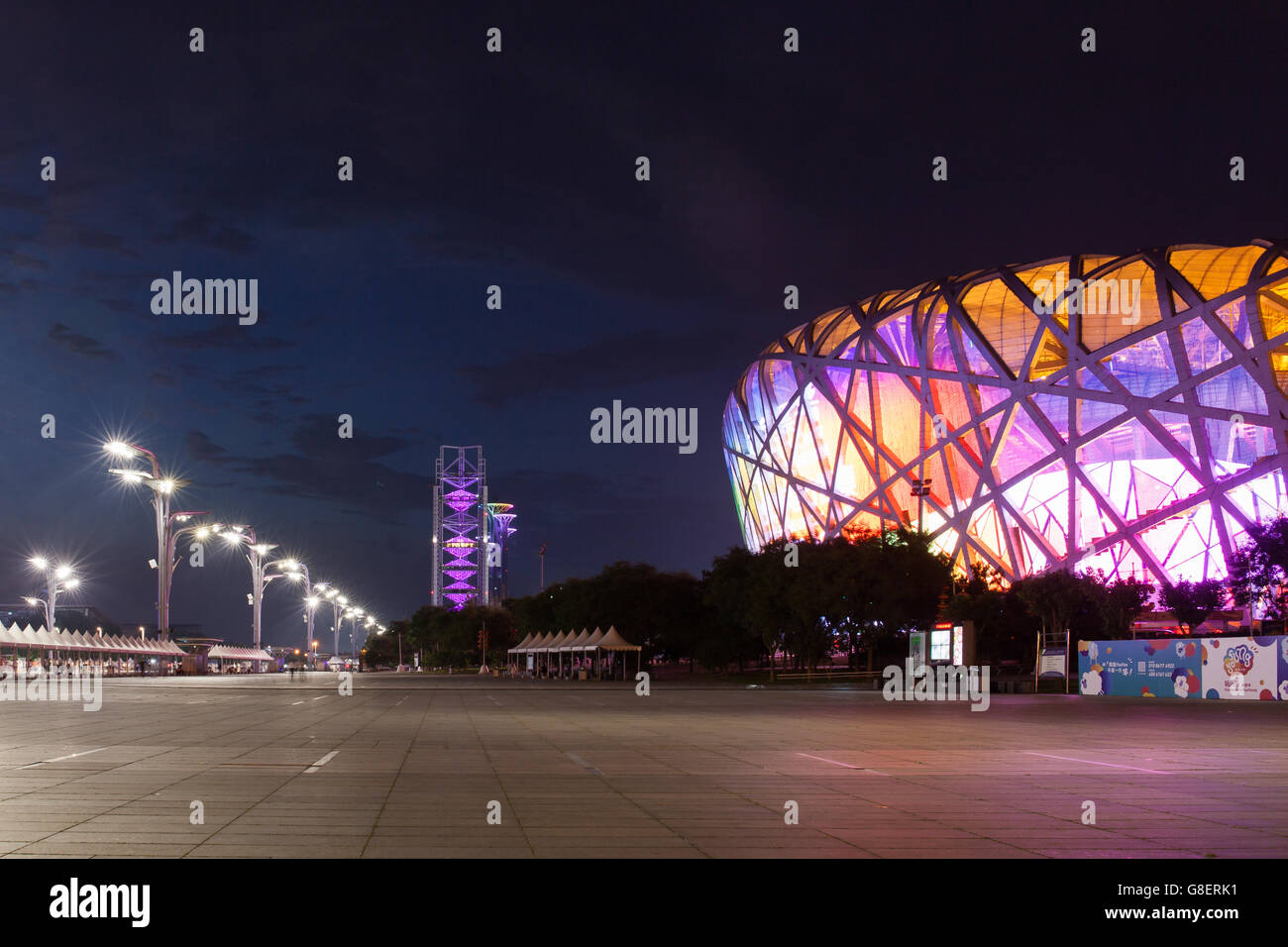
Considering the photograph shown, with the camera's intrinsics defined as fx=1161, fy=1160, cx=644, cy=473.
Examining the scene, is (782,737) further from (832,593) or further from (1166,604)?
(1166,604)

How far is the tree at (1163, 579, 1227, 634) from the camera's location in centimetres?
6288

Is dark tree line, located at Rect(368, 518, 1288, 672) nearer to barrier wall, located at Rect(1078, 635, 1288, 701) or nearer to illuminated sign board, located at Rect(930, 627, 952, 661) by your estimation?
illuminated sign board, located at Rect(930, 627, 952, 661)

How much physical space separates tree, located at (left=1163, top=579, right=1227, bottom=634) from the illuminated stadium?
27.3 ft

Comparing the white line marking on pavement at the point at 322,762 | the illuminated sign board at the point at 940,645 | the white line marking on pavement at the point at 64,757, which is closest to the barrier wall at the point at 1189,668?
the illuminated sign board at the point at 940,645

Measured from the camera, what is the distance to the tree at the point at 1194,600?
62.9 m

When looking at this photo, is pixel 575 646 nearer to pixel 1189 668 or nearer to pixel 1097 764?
pixel 1189 668

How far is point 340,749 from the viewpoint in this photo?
59.9ft

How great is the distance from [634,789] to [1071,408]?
71459 mm

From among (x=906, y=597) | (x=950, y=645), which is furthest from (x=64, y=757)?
(x=906, y=597)

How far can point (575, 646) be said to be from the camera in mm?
76438

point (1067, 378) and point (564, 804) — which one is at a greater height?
point (1067, 378)

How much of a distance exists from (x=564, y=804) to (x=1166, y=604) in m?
61.3
